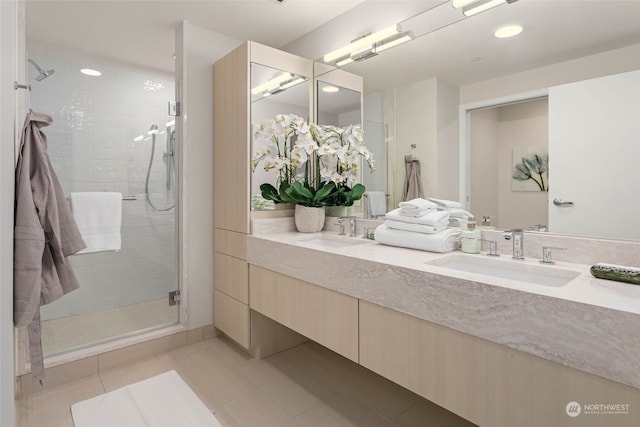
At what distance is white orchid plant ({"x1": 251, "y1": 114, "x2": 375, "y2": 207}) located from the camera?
219 cm

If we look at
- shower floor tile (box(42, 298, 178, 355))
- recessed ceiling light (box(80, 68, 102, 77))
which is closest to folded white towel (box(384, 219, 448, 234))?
shower floor tile (box(42, 298, 178, 355))

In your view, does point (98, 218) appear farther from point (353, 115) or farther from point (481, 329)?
point (481, 329)

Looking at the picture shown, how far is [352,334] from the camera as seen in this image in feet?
4.82

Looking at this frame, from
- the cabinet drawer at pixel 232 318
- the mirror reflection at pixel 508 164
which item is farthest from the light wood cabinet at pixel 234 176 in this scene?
the mirror reflection at pixel 508 164

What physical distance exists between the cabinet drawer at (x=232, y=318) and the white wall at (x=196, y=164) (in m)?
0.10

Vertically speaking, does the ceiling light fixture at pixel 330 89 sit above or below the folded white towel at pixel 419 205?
above

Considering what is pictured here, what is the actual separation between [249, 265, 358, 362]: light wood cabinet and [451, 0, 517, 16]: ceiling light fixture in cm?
150

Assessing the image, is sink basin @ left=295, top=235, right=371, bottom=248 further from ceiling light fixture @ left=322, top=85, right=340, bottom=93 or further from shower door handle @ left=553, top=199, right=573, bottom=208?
ceiling light fixture @ left=322, top=85, right=340, bottom=93

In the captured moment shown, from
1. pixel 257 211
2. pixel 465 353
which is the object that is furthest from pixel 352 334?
pixel 257 211

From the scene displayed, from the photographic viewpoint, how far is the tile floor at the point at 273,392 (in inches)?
65.3

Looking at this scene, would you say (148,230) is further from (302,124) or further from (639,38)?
(639,38)

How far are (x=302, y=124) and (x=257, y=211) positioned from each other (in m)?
0.64

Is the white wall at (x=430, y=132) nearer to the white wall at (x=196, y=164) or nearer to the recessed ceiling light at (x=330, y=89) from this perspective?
the recessed ceiling light at (x=330, y=89)

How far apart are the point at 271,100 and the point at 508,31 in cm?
142
